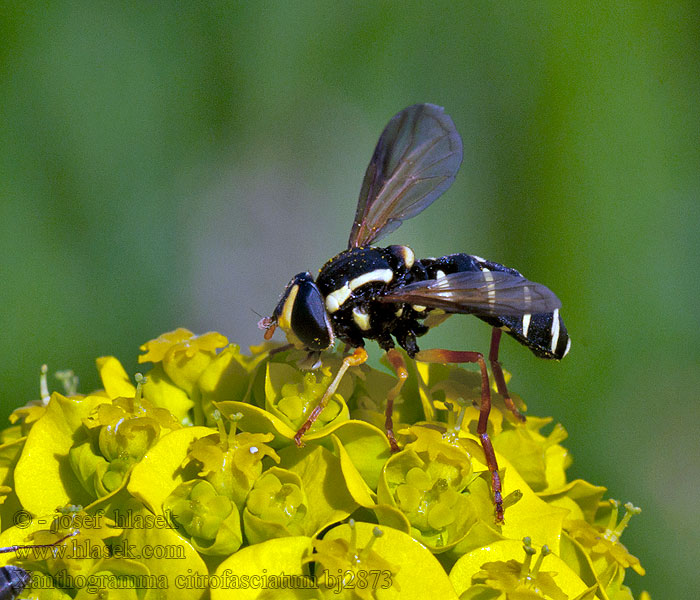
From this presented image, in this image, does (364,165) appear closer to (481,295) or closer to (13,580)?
(481,295)

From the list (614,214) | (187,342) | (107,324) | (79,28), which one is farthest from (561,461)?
(79,28)

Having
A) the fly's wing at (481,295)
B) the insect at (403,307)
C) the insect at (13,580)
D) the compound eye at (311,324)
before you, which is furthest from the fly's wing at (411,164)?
the insect at (13,580)

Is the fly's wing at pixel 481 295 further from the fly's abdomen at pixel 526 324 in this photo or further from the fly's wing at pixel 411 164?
the fly's wing at pixel 411 164

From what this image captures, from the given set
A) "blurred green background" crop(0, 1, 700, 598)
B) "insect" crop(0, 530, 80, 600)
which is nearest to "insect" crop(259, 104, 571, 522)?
"insect" crop(0, 530, 80, 600)

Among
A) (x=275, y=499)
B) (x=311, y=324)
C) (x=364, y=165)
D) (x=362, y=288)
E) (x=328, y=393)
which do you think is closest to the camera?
(x=275, y=499)

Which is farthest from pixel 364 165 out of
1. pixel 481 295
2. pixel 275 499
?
pixel 275 499

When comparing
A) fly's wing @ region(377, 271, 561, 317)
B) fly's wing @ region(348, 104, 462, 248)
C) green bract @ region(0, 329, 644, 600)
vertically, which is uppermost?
fly's wing @ region(348, 104, 462, 248)

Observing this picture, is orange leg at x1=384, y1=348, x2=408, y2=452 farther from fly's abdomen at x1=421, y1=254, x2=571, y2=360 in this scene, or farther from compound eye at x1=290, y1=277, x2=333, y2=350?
fly's abdomen at x1=421, y1=254, x2=571, y2=360
